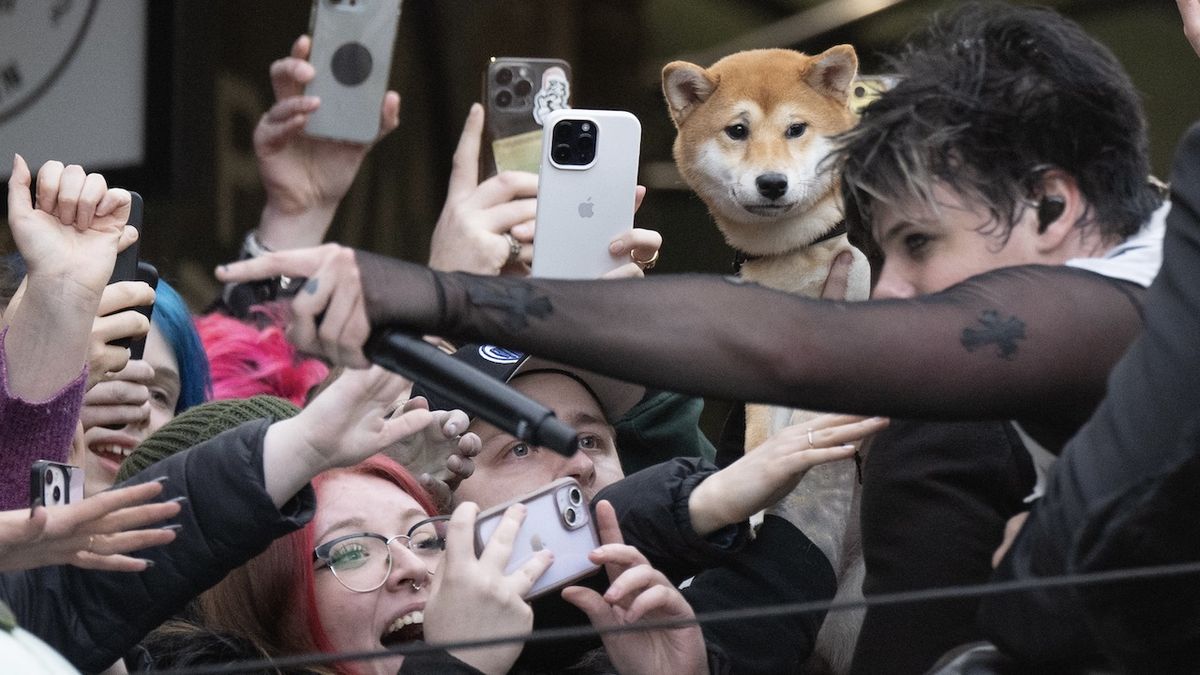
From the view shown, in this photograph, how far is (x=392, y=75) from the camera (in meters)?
4.16

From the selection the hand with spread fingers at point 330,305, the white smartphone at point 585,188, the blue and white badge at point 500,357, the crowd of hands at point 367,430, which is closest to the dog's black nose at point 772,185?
the crowd of hands at point 367,430

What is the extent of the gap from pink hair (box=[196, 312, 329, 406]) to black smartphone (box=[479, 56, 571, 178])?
2.05 ft

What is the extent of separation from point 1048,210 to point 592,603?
663 mm

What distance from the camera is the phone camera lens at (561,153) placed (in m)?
2.18

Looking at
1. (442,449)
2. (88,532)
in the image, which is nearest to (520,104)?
(442,449)

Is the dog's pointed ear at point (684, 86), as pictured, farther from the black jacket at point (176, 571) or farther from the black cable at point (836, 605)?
the black cable at point (836, 605)

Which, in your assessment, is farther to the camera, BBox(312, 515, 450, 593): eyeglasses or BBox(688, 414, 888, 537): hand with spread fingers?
BBox(312, 515, 450, 593): eyeglasses

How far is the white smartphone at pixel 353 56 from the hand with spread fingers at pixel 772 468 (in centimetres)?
116

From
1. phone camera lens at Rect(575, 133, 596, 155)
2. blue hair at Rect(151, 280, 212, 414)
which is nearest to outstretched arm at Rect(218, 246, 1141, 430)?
phone camera lens at Rect(575, 133, 596, 155)

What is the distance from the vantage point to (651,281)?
155 cm

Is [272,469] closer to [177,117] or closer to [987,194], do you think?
[987,194]

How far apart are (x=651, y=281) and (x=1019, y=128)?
0.40 metres

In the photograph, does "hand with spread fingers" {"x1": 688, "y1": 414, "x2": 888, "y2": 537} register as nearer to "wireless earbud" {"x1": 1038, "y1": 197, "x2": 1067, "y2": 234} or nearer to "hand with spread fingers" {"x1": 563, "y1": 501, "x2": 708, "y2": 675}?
"hand with spread fingers" {"x1": 563, "y1": 501, "x2": 708, "y2": 675}

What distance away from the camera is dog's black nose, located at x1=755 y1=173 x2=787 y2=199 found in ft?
7.89
